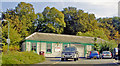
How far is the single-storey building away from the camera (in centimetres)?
4250

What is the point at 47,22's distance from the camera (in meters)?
63.8

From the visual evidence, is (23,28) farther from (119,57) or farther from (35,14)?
(119,57)

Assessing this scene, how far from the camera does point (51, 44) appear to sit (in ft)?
144

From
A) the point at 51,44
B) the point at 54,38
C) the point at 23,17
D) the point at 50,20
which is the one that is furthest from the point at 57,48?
the point at 50,20

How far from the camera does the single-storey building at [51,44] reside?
139 ft

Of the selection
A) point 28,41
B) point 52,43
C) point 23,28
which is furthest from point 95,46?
point 23,28

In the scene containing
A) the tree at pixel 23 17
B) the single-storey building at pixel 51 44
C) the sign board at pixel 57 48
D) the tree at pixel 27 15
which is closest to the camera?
the single-storey building at pixel 51 44

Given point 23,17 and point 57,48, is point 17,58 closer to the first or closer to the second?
point 57,48

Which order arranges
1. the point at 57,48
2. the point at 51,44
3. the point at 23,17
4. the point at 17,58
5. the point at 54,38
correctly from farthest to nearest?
the point at 23,17 < the point at 54,38 < the point at 57,48 < the point at 51,44 < the point at 17,58

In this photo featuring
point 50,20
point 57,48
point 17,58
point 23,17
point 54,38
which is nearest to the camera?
point 17,58

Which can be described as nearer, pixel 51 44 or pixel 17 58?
pixel 17 58

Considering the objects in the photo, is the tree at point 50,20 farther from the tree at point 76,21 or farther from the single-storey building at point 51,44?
the single-storey building at point 51,44

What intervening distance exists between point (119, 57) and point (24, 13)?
42911mm

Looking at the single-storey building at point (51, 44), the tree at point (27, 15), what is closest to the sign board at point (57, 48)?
the single-storey building at point (51, 44)
